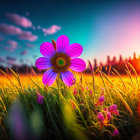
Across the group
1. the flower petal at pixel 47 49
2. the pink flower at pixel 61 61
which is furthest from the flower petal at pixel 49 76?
the flower petal at pixel 47 49

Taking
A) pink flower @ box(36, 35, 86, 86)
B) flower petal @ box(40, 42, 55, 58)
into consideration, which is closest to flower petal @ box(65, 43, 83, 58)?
pink flower @ box(36, 35, 86, 86)

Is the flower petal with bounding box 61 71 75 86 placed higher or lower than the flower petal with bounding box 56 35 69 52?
lower

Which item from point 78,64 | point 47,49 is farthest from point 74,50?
point 47,49

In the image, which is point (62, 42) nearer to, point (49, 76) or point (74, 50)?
Result: point (74, 50)

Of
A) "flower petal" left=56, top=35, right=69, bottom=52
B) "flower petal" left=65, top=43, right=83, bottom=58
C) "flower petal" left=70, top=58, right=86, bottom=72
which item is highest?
"flower petal" left=56, top=35, right=69, bottom=52

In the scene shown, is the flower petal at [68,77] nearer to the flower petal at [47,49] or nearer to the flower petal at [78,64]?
the flower petal at [78,64]

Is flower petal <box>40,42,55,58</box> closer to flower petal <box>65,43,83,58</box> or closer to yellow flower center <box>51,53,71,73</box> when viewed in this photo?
yellow flower center <box>51,53,71,73</box>

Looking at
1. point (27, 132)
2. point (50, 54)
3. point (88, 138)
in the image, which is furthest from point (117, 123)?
point (50, 54)
